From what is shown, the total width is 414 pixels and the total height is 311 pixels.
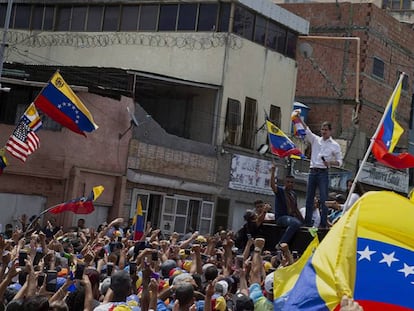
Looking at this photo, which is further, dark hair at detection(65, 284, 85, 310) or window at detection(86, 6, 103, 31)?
window at detection(86, 6, 103, 31)

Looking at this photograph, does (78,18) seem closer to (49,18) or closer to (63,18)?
(63,18)

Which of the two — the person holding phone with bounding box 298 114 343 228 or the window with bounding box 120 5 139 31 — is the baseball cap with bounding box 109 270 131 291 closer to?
the person holding phone with bounding box 298 114 343 228

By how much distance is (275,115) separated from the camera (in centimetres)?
2853

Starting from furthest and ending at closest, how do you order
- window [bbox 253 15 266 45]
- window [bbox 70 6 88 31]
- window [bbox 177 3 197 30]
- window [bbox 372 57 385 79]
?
window [bbox 372 57 385 79]
window [bbox 70 6 88 31]
window [bbox 253 15 266 45]
window [bbox 177 3 197 30]

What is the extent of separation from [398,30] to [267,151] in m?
10.4

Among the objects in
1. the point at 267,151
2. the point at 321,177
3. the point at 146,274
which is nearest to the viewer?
the point at 146,274

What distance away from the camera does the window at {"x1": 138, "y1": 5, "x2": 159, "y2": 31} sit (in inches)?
1077

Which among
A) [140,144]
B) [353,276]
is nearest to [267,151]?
[140,144]

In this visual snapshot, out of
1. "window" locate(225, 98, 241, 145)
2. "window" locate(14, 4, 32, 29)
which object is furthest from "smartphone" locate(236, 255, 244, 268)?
"window" locate(14, 4, 32, 29)

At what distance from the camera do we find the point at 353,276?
5.04m

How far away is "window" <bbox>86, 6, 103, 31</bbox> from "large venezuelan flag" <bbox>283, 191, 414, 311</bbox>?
77.4 ft

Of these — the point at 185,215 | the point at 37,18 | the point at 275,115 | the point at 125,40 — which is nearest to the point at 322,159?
the point at 185,215

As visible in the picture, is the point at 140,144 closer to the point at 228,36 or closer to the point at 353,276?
the point at 228,36

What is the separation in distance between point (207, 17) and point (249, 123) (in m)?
3.64
